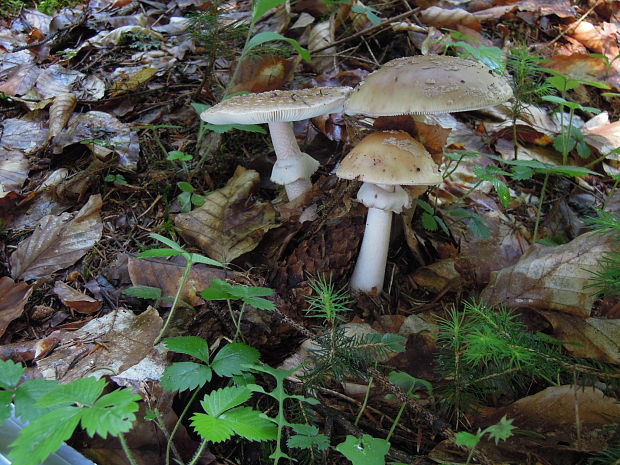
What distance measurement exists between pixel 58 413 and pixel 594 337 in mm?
1838

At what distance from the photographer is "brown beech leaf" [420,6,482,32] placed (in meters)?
4.22

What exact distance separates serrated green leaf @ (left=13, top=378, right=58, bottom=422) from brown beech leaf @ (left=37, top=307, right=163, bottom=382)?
1.12 feet

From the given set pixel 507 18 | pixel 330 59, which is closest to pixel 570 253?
pixel 330 59

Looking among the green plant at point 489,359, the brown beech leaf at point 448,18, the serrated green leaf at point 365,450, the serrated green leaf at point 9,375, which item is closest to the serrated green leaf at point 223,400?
the serrated green leaf at point 365,450

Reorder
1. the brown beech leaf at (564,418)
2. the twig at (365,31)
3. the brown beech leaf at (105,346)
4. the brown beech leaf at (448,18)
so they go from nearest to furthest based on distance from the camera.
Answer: the brown beech leaf at (564,418) → the brown beech leaf at (105,346) → the twig at (365,31) → the brown beech leaf at (448,18)

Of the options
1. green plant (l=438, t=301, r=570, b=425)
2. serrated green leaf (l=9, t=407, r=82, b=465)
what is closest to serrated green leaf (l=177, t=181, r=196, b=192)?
serrated green leaf (l=9, t=407, r=82, b=465)

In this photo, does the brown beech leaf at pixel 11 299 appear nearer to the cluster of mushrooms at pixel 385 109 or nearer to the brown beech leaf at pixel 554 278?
the cluster of mushrooms at pixel 385 109

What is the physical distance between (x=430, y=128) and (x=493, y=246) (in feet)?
2.64

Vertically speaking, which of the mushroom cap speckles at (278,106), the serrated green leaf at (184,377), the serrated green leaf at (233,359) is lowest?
the serrated green leaf at (233,359)

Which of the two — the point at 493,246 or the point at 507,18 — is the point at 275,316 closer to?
the point at 493,246

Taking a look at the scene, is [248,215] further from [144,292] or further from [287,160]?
[144,292]

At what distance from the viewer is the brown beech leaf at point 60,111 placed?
3105 millimetres

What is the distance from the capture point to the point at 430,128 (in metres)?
2.42

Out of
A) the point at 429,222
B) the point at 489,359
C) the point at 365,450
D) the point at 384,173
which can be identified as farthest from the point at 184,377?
the point at 429,222
